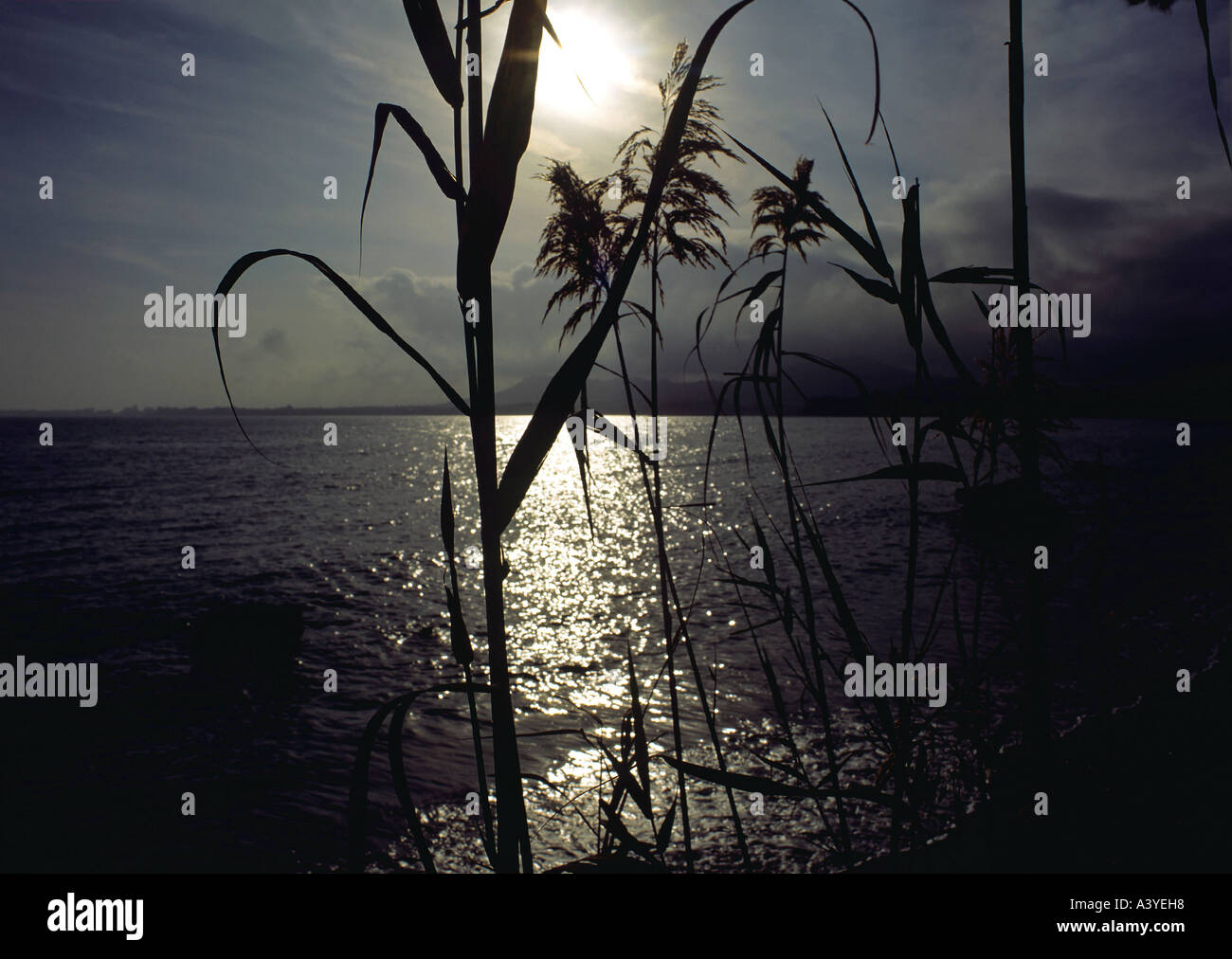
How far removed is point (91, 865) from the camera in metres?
6.75

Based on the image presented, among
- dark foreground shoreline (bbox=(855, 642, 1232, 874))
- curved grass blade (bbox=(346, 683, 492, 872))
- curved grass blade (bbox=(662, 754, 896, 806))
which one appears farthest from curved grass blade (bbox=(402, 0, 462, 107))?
dark foreground shoreline (bbox=(855, 642, 1232, 874))

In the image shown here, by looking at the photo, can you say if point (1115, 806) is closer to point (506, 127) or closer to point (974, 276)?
point (974, 276)

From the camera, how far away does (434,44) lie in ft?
3.02

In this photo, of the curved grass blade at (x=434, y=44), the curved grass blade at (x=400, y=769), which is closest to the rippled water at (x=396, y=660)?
the curved grass blade at (x=400, y=769)

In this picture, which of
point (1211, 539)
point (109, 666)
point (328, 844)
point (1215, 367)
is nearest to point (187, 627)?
point (109, 666)

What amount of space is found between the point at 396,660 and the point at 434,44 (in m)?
13.2

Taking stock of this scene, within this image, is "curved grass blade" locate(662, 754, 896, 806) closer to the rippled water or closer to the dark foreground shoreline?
the rippled water

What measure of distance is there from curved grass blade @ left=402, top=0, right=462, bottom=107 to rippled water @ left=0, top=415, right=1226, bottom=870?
1.07 meters

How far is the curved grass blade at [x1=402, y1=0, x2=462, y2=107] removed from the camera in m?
0.91

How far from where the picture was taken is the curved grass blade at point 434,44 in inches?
35.8

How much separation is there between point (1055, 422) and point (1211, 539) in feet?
68.4

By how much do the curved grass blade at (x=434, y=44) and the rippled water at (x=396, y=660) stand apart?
3.51ft
